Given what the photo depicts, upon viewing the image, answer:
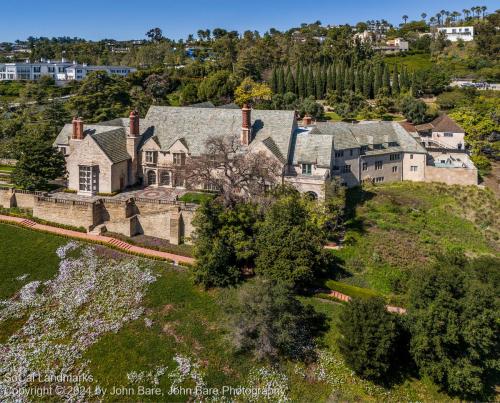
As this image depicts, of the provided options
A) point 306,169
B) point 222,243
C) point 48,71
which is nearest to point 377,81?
point 306,169

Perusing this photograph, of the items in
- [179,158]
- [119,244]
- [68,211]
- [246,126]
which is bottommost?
[119,244]

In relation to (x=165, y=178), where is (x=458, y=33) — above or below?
above

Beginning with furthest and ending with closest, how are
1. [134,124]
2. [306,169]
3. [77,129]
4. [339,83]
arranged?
[339,83], [134,124], [77,129], [306,169]

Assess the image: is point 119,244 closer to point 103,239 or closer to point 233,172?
point 103,239

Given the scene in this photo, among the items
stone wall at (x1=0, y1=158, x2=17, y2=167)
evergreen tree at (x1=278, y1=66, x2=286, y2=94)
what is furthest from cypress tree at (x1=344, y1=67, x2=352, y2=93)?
stone wall at (x1=0, y1=158, x2=17, y2=167)

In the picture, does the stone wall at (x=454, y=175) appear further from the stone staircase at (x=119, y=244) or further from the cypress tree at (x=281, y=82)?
the cypress tree at (x=281, y=82)

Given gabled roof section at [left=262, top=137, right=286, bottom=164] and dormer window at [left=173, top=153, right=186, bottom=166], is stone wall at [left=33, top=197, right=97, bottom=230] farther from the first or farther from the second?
gabled roof section at [left=262, top=137, right=286, bottom=164]
